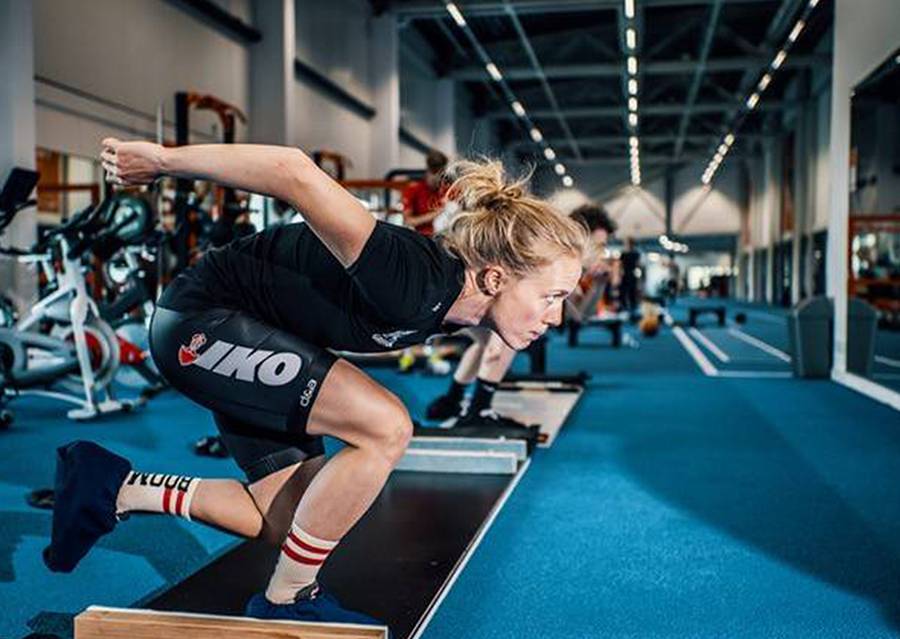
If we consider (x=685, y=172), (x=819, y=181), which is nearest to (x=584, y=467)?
(x=819, y=181)

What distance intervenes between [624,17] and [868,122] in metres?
5.53

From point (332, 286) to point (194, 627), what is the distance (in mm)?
639

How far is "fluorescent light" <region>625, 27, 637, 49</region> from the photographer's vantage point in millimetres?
11156

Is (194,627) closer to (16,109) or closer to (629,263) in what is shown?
(16,109)

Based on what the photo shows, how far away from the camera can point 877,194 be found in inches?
363

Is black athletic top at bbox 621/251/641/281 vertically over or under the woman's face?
over

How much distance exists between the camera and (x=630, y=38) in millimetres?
11445

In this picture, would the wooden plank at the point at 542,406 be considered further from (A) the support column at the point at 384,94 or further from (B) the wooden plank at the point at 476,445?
(A) the support column at the point at 384,94

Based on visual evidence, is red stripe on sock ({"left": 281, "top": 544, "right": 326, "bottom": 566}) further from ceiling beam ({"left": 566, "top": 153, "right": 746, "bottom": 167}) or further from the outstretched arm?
ceiling beam ({"left": 566, "top": 153, "right": 746, "bottom": 167})

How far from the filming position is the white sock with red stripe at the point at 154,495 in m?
1.64

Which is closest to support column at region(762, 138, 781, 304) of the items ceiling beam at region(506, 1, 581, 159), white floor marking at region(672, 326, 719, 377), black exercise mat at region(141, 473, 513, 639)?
ceiling beam at region(506, 1, 581, 159)

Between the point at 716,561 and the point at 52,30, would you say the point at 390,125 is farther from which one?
the point at 716,561

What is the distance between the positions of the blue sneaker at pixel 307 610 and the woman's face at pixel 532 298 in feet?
1.90

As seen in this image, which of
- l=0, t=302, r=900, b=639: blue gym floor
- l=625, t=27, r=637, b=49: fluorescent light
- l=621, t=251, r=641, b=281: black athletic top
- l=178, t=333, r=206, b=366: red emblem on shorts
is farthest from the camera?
l=625, t=27, r=637, b=49: fluorescent light
